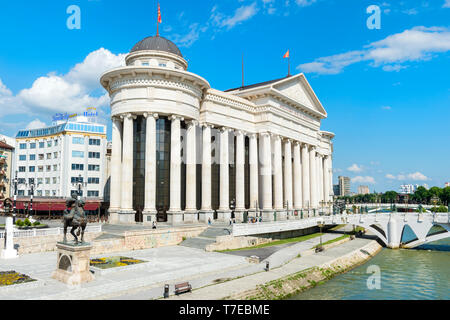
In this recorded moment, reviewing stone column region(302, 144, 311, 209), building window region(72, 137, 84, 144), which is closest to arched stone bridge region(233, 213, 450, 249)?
stone column region(302, 144, 311, 209)

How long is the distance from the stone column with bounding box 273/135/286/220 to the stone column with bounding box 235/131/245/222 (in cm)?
661

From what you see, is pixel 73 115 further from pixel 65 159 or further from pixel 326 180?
pixel 326 180

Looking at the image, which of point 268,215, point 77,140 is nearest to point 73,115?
point 77,140

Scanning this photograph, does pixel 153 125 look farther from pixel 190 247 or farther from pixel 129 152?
pixel 190 247

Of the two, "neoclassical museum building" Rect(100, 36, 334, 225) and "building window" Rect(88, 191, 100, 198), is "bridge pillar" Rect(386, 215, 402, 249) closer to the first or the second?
"neoclassical museum building" Rect(100, 36, 334, 225)

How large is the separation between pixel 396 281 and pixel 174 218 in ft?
82.3

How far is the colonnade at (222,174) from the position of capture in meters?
43.4

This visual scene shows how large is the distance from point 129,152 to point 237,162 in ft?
58.2

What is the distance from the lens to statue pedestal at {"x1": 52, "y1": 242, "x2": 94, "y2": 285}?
70.0ft

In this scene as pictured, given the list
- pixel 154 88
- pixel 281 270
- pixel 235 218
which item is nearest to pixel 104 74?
pixel 154 88

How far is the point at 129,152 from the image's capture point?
4372 cm

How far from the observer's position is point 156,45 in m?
48.9

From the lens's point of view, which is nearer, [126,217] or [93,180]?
[126,217]

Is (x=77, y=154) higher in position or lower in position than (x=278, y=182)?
higher
